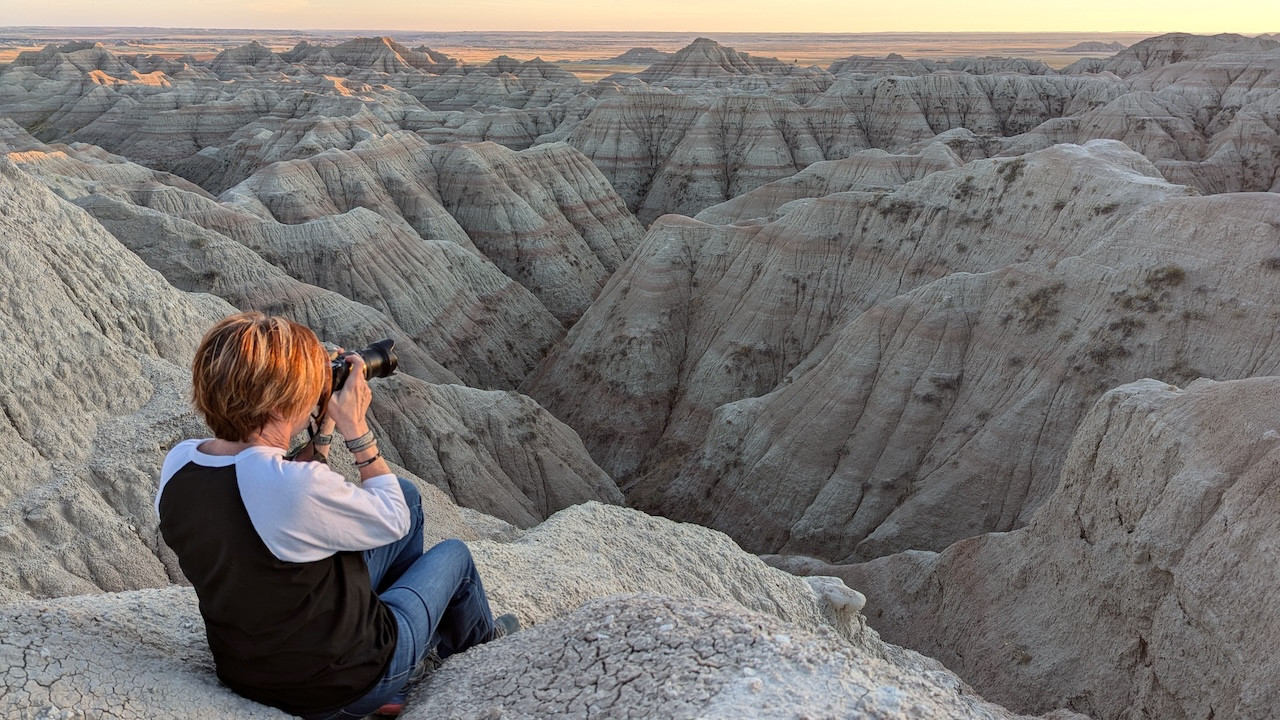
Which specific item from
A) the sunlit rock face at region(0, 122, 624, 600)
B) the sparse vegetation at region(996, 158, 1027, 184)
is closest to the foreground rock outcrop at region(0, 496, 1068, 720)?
the sunlit rock face at region(0, 122, 624, 600)

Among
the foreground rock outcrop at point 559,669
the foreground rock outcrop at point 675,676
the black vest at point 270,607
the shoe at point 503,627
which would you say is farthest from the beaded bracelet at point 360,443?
the shoe at point 503,627

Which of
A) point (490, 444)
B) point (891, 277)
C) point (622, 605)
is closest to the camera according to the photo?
point (622, 605)

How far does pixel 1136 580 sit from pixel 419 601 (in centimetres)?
1251

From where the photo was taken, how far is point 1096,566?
14.8 metres

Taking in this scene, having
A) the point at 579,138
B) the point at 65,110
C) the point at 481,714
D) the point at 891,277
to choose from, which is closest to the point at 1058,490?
the point at 481,714

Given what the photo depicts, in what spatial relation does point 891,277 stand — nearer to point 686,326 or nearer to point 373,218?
point 686,326

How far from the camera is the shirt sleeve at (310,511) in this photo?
3.97 meters

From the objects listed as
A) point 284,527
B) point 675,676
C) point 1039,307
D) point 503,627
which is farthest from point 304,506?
point 1039,307

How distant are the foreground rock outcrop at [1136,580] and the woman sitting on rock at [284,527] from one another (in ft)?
34.4

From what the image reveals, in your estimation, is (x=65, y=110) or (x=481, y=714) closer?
(x=481, y=714)

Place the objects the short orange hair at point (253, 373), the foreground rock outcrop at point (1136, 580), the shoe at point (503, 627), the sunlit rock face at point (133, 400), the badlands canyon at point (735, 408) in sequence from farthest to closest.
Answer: the foreground rock outcrop at point (1136, 580) → the sunlit rock face at point (133, 400) → the shoe at point (503, 627) → the badlands canyon at point (735, 408) → the short orange hair at point (253, 373)

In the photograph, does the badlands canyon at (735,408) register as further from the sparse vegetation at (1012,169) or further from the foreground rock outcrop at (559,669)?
the sparse vegetation at (1012,169)

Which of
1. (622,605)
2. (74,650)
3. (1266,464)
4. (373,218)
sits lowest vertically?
(373,218)

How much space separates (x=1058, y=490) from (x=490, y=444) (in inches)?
612
